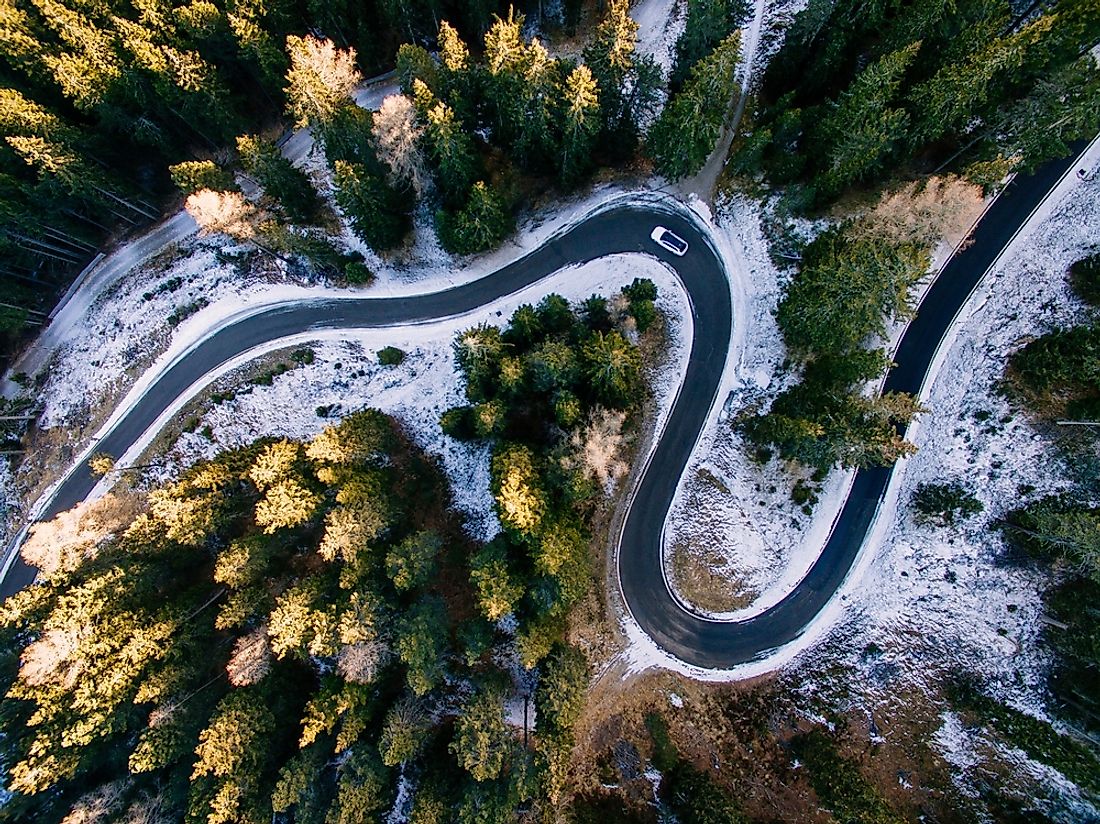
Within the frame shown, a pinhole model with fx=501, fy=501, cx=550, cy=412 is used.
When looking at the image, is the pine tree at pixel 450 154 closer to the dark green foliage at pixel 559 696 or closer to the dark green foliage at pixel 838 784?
the dark green foliage at pixel 559 696

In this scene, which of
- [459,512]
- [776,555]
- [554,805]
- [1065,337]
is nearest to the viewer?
[1065,337]

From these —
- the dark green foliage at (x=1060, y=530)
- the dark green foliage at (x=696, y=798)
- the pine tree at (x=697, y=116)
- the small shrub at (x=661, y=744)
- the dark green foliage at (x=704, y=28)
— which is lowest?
the dark green foliage at (x=696, y=798)

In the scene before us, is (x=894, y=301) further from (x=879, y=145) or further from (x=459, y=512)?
(x=459, y=512)

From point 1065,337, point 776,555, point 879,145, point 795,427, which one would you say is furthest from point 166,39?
point 1065,337

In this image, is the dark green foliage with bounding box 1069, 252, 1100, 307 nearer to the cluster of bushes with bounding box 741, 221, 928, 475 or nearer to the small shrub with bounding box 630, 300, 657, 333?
the cluster of bushes with bounding box 741, 221, 928, 475

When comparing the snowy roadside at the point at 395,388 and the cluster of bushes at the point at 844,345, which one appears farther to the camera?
the snowy roadside at the point at 395,388

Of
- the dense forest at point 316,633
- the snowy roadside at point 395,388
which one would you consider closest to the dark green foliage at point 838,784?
the dense forest at point 316,633

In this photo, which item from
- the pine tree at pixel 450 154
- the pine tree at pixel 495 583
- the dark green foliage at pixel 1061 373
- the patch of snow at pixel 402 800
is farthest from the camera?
the patch of snow at pixel 402 800
